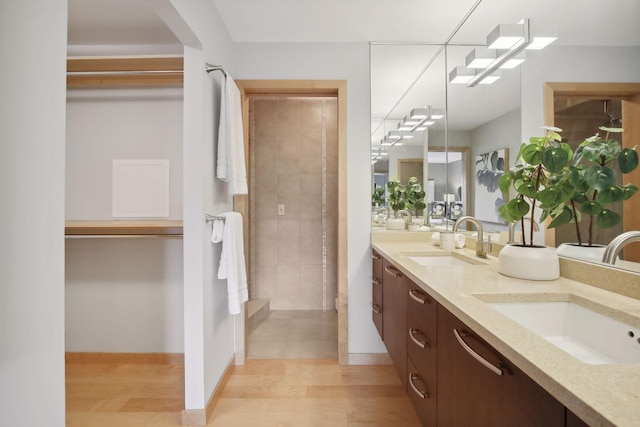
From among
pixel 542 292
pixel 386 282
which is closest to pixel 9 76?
pixel 542 292

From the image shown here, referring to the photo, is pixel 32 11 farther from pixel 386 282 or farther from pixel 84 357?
pixel 84 357

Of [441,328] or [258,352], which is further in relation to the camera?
[258,352]

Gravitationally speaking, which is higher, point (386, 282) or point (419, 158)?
point (419, 158)

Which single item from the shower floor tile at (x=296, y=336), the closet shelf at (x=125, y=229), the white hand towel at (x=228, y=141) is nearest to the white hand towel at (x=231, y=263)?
the white hand towel at (x=228, y=141)

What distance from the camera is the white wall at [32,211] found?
26.4 inches

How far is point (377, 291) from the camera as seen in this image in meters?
2.29

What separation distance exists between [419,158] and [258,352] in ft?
6.64

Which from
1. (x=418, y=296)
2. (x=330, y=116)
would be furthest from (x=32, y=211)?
(x=330, y=116)

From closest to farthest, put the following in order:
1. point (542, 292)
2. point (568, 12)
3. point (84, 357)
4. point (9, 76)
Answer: point (9, 76)
point (542, 292)
point (568, 12)
point (84, 357)

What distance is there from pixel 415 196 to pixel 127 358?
8.38 feet

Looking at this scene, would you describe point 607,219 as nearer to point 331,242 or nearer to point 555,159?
point 555,159

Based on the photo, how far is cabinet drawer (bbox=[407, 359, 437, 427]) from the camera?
1.23m

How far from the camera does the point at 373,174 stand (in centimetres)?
253

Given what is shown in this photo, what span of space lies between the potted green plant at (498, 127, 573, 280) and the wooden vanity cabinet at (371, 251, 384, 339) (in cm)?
89
